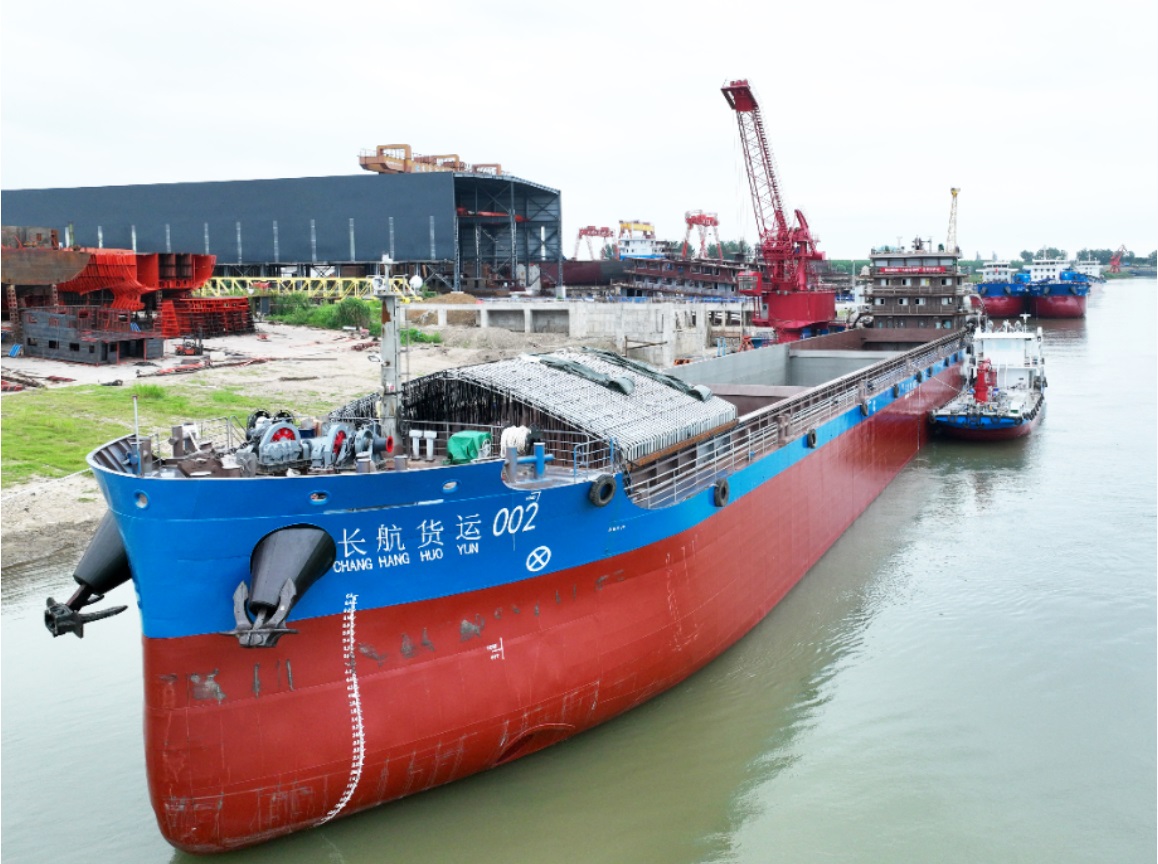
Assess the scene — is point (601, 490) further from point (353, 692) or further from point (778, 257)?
point (778, 257)

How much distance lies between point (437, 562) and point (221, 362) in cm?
2631

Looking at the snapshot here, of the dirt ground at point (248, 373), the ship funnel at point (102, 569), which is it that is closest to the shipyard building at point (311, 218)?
the dirt ground at point (248, 373)

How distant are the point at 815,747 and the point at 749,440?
5016 mm

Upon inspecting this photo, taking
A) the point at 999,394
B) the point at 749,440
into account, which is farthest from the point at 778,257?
the point at 749,440

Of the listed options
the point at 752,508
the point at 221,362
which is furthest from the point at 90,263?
the point at 752,508

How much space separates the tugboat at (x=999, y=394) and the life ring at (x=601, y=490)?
22.0 metres

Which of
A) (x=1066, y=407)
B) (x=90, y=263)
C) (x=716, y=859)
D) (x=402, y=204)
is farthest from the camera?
(x=402, y=204)

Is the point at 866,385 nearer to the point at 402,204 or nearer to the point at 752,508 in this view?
the point at 752,508

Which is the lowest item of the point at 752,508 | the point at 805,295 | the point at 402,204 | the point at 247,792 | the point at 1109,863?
the point at 1109,863

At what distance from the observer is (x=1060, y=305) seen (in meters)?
85.6

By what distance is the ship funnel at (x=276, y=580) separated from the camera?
827 centimetres

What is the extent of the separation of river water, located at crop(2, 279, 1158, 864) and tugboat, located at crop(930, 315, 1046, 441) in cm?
1159

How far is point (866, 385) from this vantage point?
23.3 metres

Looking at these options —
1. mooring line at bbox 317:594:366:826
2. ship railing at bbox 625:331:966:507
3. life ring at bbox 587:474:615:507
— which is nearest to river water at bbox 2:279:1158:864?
mooring line at bbox 317:594:366:826
